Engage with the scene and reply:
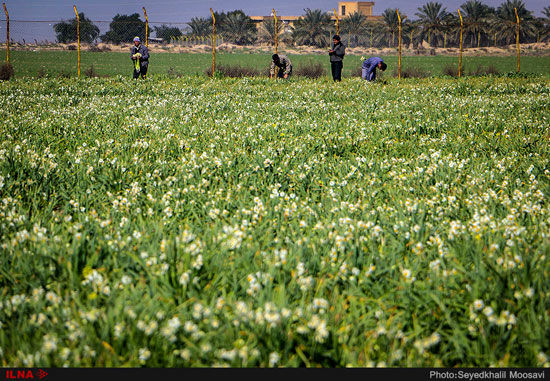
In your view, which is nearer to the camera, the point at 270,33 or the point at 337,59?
the point at 337,59

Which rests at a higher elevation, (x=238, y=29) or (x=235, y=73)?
(x=238, y=29)

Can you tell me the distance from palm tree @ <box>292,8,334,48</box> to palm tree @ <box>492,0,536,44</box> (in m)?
32.7

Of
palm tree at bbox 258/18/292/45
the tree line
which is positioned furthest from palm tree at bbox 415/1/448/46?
palm tree at bbox 258/18/292/45

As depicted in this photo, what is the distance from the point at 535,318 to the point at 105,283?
2364mm

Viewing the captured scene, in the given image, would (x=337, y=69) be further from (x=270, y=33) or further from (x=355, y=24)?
(x=270, y=33)

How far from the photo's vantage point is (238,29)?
10044 cm

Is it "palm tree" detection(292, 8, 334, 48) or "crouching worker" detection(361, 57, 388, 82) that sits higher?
"palm tree" detection(292, 8, 334, 48)

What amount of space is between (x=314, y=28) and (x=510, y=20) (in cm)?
3805

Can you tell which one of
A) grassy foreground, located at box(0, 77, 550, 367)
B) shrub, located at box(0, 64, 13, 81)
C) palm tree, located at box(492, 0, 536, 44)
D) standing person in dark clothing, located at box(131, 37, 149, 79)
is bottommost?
grassy foreground, located at box(0, 77, 550, 367)

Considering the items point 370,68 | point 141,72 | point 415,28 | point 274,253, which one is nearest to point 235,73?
point 141,72

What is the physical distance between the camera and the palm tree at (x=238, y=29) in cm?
9925

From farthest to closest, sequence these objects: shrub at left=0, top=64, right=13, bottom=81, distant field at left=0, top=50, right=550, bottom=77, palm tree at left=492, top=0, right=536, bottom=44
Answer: palm tree at left=492, top=0, right=536, bottom=44 → distant field at left=0, top=50, right=550, bottom=77 → shrub at left=0, top=64, right=13, bottom=81

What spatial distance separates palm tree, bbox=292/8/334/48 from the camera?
93.2m

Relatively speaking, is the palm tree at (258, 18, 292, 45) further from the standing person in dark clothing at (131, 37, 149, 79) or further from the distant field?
the standing person in dark clothing at (131, 37, 149, 79)
